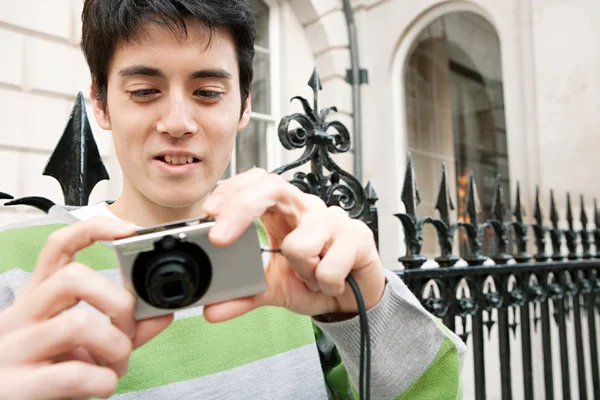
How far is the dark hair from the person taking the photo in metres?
0.96

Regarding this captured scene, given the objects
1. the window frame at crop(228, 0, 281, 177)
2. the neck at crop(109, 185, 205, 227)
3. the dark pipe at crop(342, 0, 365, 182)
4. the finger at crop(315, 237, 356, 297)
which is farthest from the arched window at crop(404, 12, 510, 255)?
the finger at crop(315, 237, 356, 297)

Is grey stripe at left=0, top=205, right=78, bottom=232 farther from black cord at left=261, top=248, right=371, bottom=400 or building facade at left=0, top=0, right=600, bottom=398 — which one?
building facade at left=0, top=0, right=600, bottom=398

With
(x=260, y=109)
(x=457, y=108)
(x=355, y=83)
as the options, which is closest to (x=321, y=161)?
(x=260, y=109)

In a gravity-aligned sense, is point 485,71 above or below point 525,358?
above

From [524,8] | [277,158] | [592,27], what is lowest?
[277,158]

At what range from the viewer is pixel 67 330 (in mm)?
550

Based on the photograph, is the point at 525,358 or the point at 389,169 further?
the point at 389,169

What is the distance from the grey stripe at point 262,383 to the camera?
905mm

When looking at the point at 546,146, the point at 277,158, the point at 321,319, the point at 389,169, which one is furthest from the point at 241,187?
the point at 389,169

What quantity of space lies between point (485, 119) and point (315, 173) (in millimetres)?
4187

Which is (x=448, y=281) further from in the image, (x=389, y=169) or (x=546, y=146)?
(x=389, y=169)

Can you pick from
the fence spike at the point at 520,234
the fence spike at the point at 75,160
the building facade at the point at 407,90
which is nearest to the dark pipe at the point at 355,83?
the building facade at the point at 407,90

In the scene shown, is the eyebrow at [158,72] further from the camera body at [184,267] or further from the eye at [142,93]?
the camera body at [184,267]

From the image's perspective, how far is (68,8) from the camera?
3572mm
